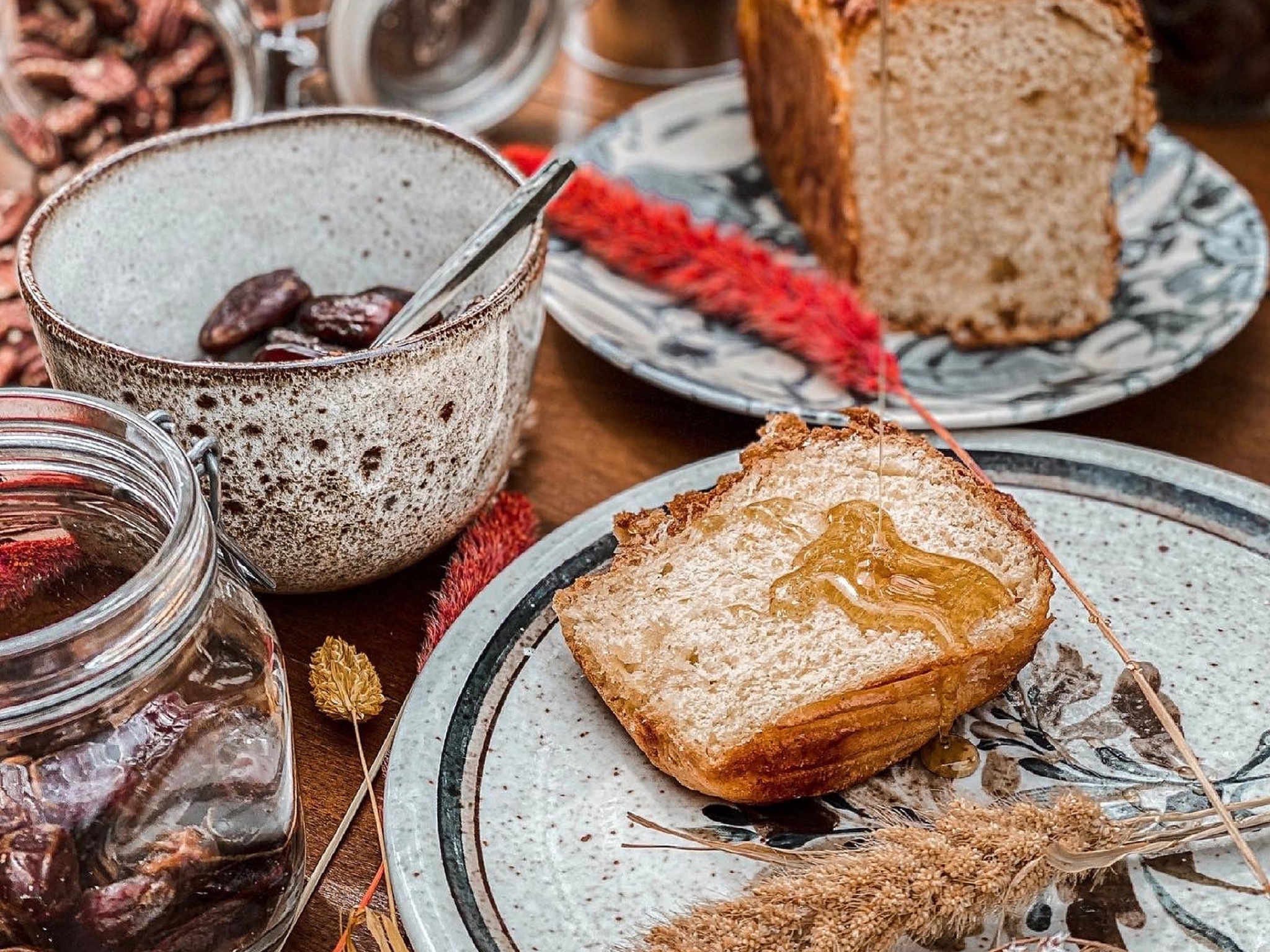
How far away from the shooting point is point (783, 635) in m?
1.27

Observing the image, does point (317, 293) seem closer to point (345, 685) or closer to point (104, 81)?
point (345, 685)

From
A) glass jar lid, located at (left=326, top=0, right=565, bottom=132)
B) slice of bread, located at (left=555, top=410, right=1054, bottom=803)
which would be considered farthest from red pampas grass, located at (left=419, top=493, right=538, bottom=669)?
glass jar lid, located at (left=326, top=0, right=565, bottom=132)

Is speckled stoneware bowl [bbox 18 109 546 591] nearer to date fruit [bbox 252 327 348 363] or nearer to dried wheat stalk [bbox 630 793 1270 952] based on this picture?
date fruit [bbox 252 327 348 363]

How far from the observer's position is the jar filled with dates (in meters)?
2.39

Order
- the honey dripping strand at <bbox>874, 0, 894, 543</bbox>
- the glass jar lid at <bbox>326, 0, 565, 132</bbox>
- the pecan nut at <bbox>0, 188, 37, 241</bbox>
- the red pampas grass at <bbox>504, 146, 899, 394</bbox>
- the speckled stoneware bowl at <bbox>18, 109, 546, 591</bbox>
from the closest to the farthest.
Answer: the speckled stoneware bowl at <bbox>18, 109, 546, 591</bbox>
the honey dripping strand at <bbox>874, 0, 894, 543</bbox>
the red pampas grass at <bbox>504, 146, 899, 394</bbox>
the pecan nut at <bbox>0, 188, 37, 241</bbox>
the glass jar lid at <bbox>326, 0, 565, 132</bbox>

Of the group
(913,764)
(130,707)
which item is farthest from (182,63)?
(913,764)

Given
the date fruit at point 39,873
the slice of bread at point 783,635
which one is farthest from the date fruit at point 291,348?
the date fruit at point 39,873

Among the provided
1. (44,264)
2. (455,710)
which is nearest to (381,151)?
(44,264)

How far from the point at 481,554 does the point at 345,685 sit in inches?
8.8

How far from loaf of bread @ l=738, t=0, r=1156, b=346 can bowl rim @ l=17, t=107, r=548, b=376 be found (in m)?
0.67

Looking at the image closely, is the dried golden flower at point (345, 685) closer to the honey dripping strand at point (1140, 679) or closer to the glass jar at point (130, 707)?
the glass jar at point (130, 707)

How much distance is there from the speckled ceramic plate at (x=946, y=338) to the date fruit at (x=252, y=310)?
43cm

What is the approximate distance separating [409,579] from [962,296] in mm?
1005

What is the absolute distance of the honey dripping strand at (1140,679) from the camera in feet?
3.56
